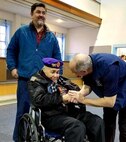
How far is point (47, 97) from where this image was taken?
65.3 inches

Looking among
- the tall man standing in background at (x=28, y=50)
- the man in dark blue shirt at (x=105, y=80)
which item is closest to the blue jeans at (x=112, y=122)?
the man in dark blue shirt at (x=105, y=80)

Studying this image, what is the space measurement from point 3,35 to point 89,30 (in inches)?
132

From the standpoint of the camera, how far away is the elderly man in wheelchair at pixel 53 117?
1563 millimetres

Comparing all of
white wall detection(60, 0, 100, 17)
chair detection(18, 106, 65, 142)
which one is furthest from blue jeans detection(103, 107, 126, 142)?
white wall detection(60, 0, 100, 17)

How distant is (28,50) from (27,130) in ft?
2.43

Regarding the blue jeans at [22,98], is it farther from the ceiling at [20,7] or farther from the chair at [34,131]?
the ceiling at [20,7]

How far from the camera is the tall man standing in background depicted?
6.86 ft

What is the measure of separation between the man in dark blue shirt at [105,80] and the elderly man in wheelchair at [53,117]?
149mm

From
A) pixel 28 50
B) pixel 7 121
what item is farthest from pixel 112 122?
pixel 7 121

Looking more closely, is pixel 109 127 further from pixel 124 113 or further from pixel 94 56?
pixel 94 56

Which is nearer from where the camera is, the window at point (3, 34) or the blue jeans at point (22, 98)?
the blue jeans at point (22, 98)

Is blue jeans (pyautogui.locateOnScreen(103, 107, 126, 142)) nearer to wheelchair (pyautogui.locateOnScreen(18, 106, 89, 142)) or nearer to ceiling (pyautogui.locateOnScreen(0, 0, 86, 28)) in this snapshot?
wheelchair (pyautogui.locateOnScreen(18, 106, 89, 142))

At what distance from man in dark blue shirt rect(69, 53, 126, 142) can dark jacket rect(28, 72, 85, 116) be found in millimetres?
131

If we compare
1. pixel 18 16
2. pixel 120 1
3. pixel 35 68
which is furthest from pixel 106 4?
pixel 35 68
